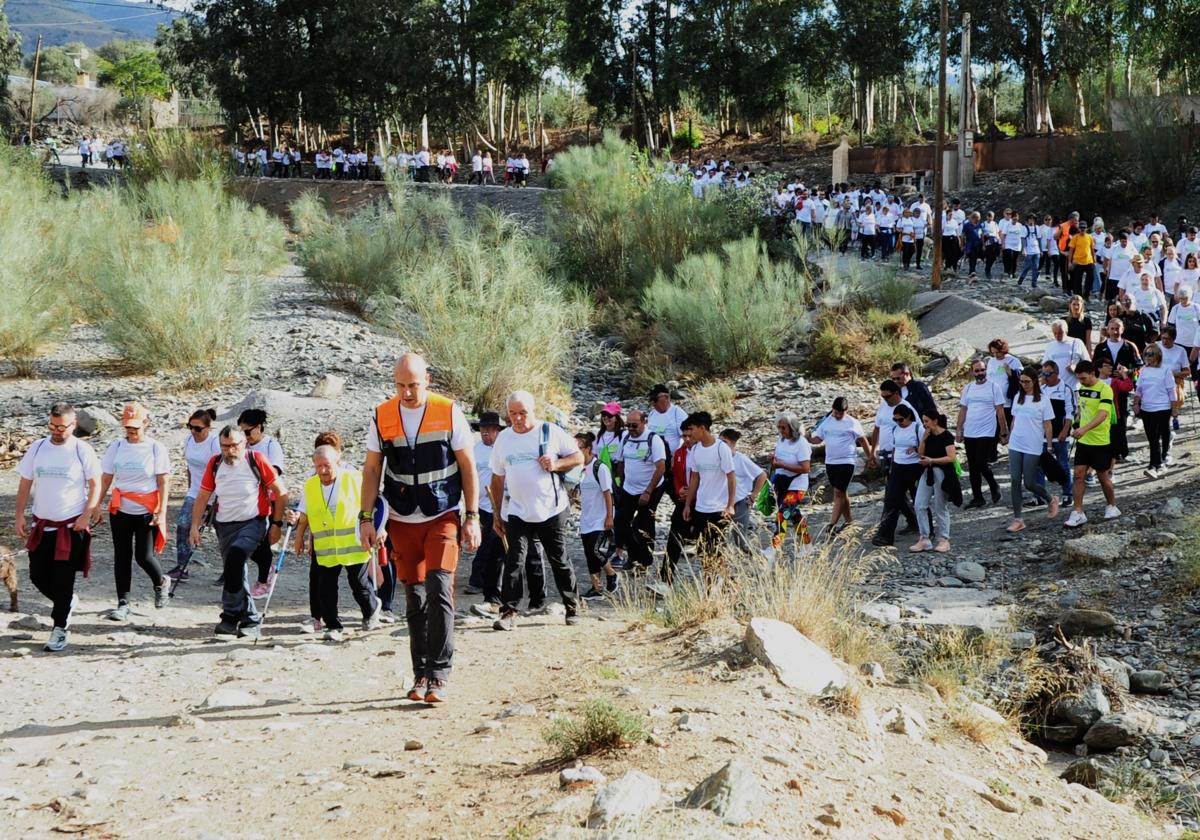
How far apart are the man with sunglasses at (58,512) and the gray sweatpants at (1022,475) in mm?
8397

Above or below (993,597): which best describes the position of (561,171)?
above

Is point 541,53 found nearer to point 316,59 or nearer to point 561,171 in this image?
point 316,59

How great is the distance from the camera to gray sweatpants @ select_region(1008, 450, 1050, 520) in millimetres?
12258

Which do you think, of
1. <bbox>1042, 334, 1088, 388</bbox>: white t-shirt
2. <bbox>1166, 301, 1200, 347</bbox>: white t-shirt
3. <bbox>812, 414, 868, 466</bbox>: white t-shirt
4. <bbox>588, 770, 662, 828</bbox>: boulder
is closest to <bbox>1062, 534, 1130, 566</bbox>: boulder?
<bbox>812, 414, 868, 466</bbox>: white t-shirt

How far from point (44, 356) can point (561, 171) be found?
551 inches

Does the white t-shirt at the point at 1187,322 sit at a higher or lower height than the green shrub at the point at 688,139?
lower

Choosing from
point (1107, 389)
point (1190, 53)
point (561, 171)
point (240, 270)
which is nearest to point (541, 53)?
point (561, 171)

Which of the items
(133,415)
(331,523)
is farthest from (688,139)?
(331,523)

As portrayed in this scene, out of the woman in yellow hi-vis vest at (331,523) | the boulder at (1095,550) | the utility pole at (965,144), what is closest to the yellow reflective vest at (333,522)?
the woman in yellow hi-vis vest at (331,523)

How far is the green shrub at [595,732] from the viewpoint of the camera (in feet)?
17.9

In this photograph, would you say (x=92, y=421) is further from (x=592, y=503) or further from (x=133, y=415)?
(x=592, y=503)

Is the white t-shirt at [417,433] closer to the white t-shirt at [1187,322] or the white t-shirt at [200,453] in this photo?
the white t-shirt at [200,453]

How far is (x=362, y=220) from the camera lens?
90.9ft

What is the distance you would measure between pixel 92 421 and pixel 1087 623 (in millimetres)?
12121
